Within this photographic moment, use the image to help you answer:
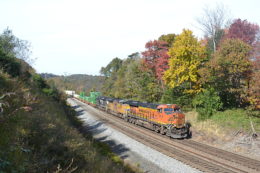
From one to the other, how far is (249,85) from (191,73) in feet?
20.9

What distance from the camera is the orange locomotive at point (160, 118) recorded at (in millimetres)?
19609

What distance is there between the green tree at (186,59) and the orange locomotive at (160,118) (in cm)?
478

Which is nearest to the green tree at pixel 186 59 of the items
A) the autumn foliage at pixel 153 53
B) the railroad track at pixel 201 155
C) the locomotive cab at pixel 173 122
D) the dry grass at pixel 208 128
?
the dry grass at pixel 208 128

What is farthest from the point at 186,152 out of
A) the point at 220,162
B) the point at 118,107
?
the point at 118,107

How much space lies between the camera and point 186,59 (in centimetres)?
2334

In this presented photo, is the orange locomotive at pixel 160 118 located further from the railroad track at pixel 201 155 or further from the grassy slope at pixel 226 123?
the grassy slope at pixel 226 123

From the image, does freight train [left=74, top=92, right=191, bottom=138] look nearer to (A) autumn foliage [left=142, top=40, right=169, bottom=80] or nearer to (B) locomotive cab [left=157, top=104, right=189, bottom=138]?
(B) locomotive cab [left=157, top=104, right=189, bottom=138]

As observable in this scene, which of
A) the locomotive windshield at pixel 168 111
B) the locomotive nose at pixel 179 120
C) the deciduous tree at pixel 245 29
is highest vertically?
the deciduous tree at pixel 245 29

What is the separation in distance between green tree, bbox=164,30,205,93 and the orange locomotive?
4.78m

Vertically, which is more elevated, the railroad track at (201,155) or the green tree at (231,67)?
the green tree at (231,67)

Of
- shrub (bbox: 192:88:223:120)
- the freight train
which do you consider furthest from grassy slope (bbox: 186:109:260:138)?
the freight train

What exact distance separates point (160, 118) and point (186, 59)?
8.42 meters

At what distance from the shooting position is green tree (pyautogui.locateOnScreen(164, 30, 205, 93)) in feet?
75.1

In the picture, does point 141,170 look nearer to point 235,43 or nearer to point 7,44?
point 235,43
